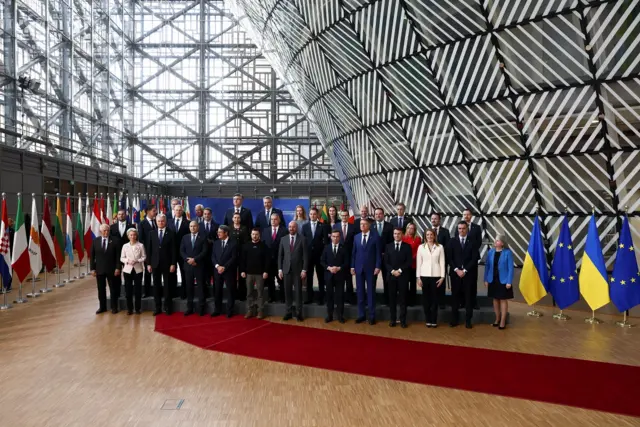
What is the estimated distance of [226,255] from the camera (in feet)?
33.1

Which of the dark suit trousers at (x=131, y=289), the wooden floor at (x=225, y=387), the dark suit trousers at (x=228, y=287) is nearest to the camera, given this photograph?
the wooden floor at (x=225, y=387)

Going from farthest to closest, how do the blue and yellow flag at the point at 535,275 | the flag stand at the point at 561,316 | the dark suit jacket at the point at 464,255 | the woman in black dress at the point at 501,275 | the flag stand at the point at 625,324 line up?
the blue and yellow flag at the point at 535,275
the flag stand at the point at 561,316
the flag stand at the point at 625,324
the dark suit jacket at the point at 464,255
the woman in black dress at the point at 501,275

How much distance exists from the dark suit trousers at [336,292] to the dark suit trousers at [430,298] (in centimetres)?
151

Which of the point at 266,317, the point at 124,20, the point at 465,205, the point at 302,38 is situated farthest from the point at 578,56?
the point at 124,20

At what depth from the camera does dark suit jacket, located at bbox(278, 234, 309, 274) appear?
9922 mm

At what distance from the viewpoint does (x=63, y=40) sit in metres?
29.5

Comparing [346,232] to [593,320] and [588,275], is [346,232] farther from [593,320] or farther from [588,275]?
[593,320]

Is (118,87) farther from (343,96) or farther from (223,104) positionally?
(343,96)

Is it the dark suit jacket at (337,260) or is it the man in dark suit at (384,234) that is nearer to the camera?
the dark suit jacket at (337,260)

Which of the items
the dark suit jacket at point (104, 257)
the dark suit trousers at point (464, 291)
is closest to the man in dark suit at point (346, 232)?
the dark suit trousers at point (464, 291)

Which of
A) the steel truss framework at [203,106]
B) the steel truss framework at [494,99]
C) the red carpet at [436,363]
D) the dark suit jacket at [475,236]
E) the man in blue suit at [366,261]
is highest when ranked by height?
the steel truss framework at [203,106]

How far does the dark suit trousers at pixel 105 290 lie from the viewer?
1050 centimetres

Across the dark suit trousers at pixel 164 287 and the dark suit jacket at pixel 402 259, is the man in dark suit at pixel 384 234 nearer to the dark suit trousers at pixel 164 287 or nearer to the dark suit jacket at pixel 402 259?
the dark suit jacket at pixel 402 259

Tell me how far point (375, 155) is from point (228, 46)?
2752 centimetres
